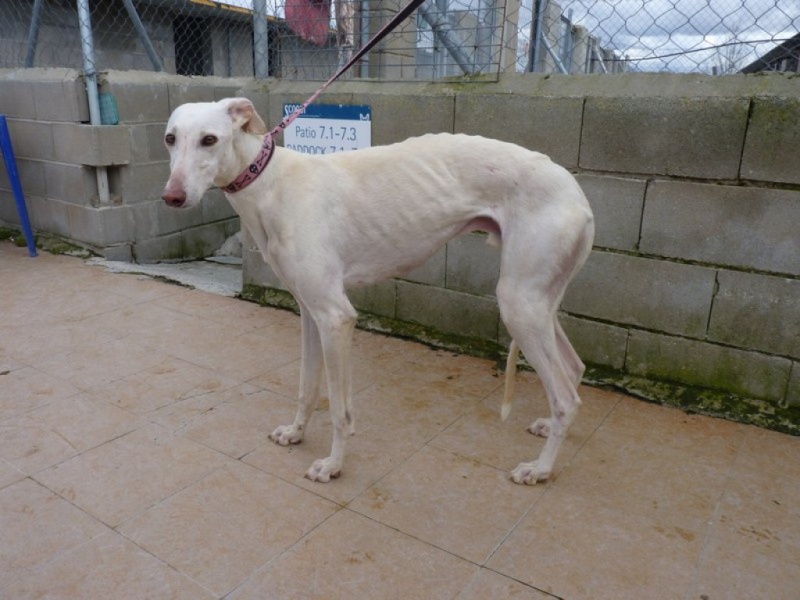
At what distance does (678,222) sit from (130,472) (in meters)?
2.94

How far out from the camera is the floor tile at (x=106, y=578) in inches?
79.6

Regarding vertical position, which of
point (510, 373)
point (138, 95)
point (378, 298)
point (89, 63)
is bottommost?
point (378, 298)

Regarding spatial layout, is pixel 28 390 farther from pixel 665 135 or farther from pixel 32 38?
pixel 32 38

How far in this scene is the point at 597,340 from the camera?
Result: 364 centimetres

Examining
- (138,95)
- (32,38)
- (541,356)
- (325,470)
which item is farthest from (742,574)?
(32,38)

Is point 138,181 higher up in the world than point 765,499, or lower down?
higher up

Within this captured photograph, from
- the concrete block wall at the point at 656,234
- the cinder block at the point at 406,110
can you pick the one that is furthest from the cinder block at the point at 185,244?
the cinder block at the point at 406,110

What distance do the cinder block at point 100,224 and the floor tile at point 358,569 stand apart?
4514 millimetres

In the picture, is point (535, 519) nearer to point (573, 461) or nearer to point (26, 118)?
point (573, 461)

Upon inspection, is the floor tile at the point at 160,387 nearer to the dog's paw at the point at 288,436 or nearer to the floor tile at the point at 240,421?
the floor tile at the point at 240,421

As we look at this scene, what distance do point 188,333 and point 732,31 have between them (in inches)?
146

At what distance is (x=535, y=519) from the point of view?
8.07 feet

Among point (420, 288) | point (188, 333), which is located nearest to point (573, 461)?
point (420, 288)

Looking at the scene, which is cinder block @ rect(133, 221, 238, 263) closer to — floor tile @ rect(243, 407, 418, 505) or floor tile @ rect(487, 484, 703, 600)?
floor tile @ rect(243, 407, 418, 505)
